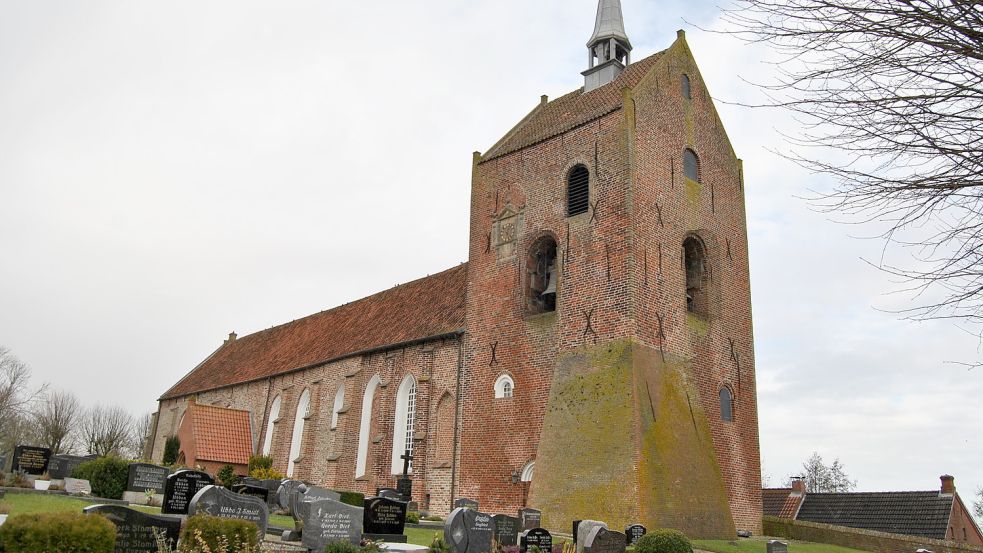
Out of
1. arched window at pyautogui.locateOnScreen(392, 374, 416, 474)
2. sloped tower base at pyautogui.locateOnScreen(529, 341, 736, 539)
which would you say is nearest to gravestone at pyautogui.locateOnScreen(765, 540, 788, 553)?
sloped tower base at pyautogui.locateOnScreen(529, 341, 736, 539)

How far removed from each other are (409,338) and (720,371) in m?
10.1

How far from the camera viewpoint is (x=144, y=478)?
59.7 feet

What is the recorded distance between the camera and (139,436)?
66500 mm

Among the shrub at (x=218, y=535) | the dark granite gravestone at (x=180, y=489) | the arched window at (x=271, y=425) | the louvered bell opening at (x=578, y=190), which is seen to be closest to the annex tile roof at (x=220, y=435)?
the arched window at (x=271, y=425)

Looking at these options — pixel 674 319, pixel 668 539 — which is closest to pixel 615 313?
pixel 674 319

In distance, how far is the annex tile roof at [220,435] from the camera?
30.9 meters

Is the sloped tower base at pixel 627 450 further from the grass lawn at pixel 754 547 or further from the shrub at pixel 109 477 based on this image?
the shrub at pixel 109 477

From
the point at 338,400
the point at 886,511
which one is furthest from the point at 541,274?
the point at 886,511

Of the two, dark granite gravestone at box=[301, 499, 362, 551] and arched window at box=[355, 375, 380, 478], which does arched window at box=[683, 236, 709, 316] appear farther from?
dark granite gravestone at box=[301, 499, 362, 551]

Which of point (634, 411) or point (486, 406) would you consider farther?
point (486, 406)

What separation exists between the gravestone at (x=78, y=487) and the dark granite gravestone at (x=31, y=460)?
2.92m

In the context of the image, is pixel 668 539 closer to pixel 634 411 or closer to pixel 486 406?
pixel 634 411

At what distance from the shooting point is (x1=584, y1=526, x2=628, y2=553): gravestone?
42.2 ft

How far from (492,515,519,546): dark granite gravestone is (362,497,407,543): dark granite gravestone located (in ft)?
5.97
